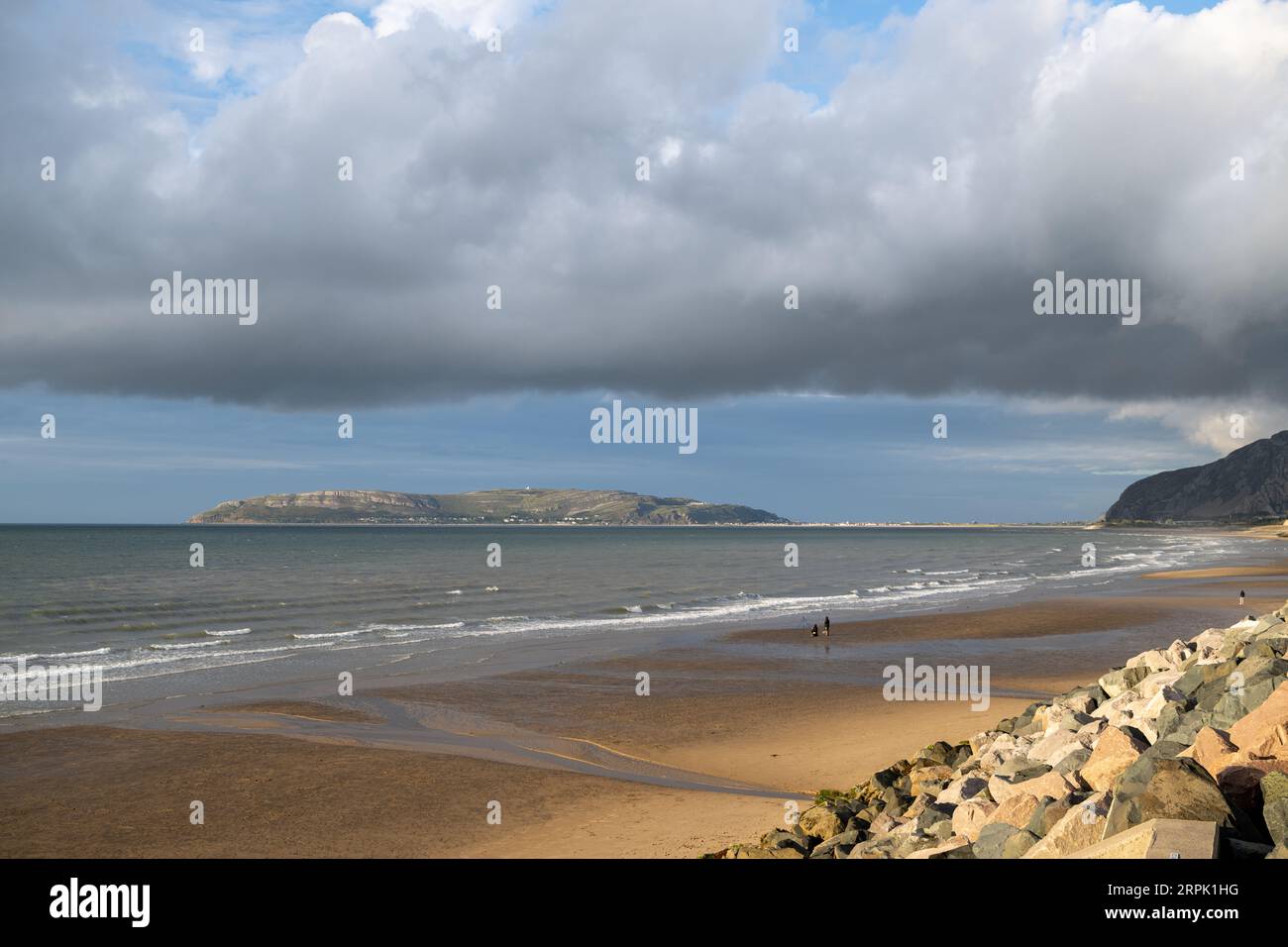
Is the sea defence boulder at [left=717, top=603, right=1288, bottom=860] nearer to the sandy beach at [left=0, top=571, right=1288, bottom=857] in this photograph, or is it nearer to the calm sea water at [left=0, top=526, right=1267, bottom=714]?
the sandy beach at [left=0, top=571, right=1288, bottom=857]

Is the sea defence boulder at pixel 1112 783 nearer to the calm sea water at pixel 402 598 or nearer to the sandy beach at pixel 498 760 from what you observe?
the sandy beach at pixel 498 760

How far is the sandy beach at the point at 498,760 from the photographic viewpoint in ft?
42.1

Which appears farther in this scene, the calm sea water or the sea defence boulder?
the calm sea water

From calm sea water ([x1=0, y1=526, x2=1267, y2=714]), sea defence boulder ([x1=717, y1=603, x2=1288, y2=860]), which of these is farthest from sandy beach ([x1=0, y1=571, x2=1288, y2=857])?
calm sea water ([x1=0, y1=526, x2=1267, y2=714])

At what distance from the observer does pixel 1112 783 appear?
8094 mm

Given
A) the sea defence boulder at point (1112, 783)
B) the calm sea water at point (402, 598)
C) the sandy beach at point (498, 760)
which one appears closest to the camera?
the sea defence boulder at point (1112, 783)

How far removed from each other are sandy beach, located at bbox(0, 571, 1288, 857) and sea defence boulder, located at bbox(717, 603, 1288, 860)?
221 cm

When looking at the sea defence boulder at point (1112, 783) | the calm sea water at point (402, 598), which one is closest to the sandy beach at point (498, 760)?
the sea defence boulder at point (1112, 783)

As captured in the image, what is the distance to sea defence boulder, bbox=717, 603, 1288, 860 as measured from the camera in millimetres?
6281

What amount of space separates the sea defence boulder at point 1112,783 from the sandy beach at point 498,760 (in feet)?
7.26

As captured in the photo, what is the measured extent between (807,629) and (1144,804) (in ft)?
104

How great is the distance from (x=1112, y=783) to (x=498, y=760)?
11810 mm

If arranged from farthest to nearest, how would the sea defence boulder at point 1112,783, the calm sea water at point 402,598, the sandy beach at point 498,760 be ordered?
1. the calm sea water at point 402,598
2. the sandy beach at point 498,760
3. the sea defence boulder at point 1112,783
